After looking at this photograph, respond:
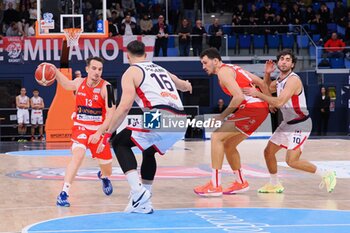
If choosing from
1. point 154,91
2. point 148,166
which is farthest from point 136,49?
point 148,166

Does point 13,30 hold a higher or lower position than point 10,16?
lower

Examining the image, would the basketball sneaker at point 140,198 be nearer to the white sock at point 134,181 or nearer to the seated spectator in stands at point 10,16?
the white sock at point 134,181

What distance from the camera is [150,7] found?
99.4ft

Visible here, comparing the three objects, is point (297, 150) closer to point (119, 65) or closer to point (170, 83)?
point (170, 83)

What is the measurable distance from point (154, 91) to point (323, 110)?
19051mm

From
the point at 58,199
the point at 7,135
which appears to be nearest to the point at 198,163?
the point at 58,199

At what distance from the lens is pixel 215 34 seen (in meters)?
27.9

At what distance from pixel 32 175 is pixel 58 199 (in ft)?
13.8

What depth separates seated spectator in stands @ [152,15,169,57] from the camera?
27797 millimetres

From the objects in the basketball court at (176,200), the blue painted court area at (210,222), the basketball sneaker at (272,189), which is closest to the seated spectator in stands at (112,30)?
the basketball court at (176,200)

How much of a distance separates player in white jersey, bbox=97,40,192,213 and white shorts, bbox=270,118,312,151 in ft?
6.87

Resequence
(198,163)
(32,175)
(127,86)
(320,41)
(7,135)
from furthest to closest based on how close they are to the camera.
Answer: (320,41) < (7,135) < (198,163) < (32,175) < (127,86)

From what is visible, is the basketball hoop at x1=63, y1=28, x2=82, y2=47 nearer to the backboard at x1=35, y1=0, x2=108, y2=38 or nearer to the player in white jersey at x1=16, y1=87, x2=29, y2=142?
the backboard at x1=35, y1=0, x2=108, y2=38

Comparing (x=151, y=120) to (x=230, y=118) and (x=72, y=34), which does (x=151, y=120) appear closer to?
(x=230, y=118)
